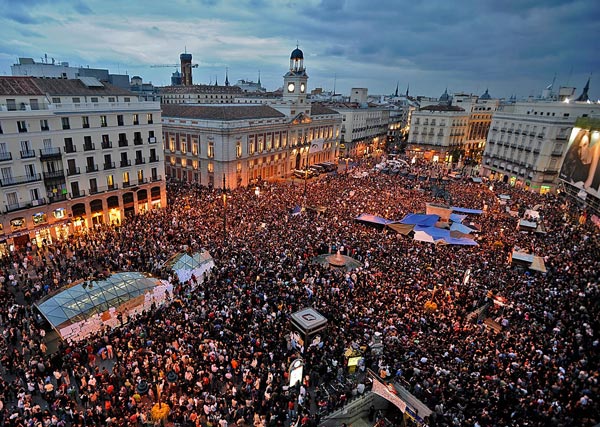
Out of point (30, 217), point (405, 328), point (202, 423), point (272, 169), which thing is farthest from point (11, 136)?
point (272, 169)

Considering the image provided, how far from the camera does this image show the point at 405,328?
719 inches

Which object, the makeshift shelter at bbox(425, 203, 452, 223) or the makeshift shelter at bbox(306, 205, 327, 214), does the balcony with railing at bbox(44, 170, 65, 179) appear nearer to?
the makeshift shelter at bbox(306, 205, 327, 214)

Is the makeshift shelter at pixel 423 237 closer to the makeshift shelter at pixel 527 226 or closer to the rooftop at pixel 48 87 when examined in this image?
the makeshift shelter at pixel 527 226

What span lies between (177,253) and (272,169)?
3635 cm

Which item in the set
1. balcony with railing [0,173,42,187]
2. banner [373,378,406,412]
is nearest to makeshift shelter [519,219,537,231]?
banner [373,378,406,412]

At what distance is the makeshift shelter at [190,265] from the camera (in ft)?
74.7

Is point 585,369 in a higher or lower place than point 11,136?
lower

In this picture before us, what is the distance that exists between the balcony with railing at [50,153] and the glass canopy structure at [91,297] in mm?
14627

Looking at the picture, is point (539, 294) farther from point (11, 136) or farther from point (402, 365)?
point (11, 136)

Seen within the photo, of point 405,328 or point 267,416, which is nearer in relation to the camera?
point 267,416

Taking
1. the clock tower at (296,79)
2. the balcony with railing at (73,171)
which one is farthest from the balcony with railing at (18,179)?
the clock tower at (296,79)

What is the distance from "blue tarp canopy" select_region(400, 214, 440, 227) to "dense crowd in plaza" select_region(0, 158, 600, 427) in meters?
3.23

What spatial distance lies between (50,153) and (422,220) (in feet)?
110

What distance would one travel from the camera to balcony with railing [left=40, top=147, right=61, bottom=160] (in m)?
28.7
